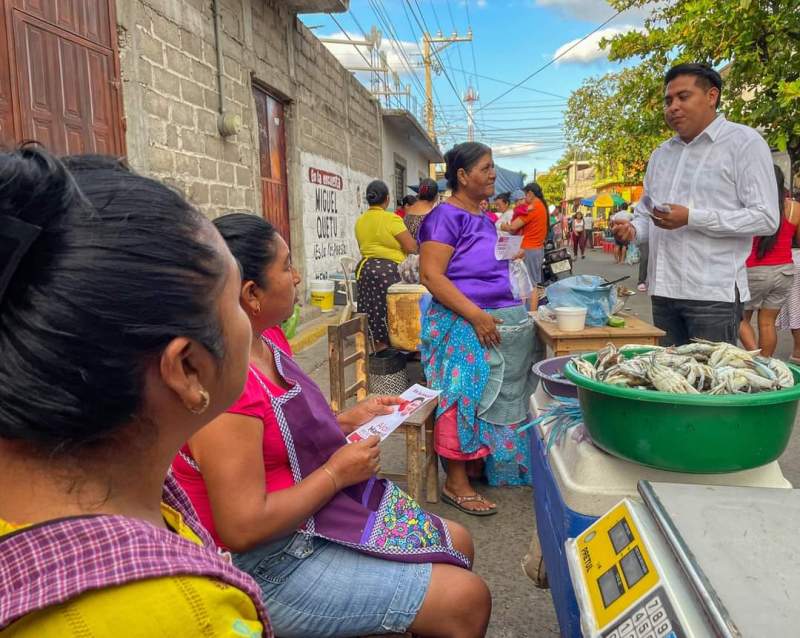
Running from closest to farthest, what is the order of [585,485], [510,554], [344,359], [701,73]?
[585,485], [701,73], [510,554], [344,359]

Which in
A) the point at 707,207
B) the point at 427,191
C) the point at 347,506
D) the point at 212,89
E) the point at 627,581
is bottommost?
the point at 347,506

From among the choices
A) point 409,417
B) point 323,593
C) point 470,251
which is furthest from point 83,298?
point 470,251

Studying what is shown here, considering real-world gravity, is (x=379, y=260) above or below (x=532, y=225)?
below

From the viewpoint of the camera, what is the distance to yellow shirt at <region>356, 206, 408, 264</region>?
4.96 m

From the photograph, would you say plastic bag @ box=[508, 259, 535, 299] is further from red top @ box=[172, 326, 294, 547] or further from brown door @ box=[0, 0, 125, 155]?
brown door @ box=[0, 0, 125, 155]

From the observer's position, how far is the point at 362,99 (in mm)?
10766

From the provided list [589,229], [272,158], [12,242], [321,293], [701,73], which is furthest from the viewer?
[589,229]

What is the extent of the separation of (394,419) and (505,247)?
1.28 meters

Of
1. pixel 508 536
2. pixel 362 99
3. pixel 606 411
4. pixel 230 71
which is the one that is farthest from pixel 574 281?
pixel 362 99

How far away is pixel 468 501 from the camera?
2877mm

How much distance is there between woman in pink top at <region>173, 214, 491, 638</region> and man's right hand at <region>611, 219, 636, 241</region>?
1.76 m

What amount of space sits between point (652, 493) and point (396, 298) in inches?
130

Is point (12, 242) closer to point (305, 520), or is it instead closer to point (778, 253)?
point (305, 520)

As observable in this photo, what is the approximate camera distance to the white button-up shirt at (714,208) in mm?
2297
